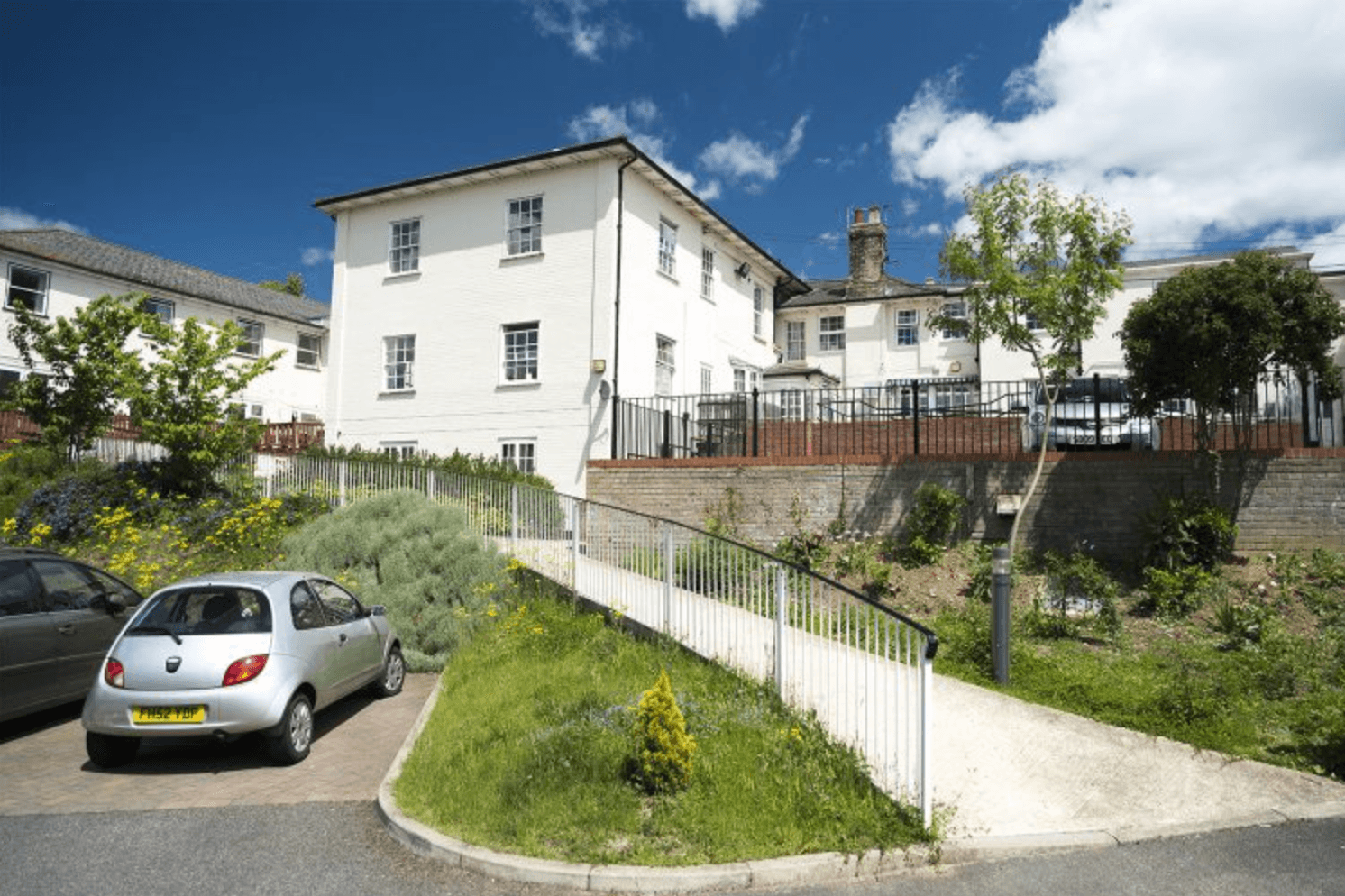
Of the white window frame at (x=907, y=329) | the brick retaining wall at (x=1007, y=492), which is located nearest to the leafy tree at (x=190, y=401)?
the brick retaining wall at (x=1007, y=492)

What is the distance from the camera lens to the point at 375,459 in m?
17.0

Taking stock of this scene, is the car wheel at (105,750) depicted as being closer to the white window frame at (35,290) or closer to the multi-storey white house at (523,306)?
the multi-storey white house at (523,306)

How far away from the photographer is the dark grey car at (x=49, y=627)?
7270 millimetres

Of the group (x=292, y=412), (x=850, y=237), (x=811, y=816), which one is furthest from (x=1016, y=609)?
(x=292, y=412)

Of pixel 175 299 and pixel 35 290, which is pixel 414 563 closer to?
pixel 35 290

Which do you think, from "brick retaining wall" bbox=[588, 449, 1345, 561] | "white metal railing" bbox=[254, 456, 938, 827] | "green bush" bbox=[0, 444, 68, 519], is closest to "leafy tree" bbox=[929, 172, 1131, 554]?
"brick retaining wall" bbox=[588, 449, 1345, 561]

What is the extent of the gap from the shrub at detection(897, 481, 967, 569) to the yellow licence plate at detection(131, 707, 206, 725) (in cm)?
922

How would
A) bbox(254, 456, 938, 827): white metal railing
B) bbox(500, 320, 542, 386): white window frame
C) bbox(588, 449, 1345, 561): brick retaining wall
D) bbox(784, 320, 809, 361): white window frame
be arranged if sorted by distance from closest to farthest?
bbox(254, 456, 938, 827): white metal railing
bbox(588, 449, 1345, 561): brick retaining wall
bbox(500, 320, 542, 386): white window frame
bbox(784, 320, 809, 361): white window frame

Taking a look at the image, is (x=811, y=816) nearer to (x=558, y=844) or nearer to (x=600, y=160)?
(x=558, y=844)

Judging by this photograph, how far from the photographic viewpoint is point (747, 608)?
8.28m

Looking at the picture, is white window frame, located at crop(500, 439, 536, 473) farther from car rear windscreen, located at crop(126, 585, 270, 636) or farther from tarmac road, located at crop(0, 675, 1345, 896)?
tarmac road, located at crop(0, 675, 1345, 896)

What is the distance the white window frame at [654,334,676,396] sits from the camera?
832 inches

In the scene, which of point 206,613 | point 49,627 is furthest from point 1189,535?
point 49,627

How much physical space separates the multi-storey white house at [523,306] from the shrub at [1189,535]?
11.2 meters
